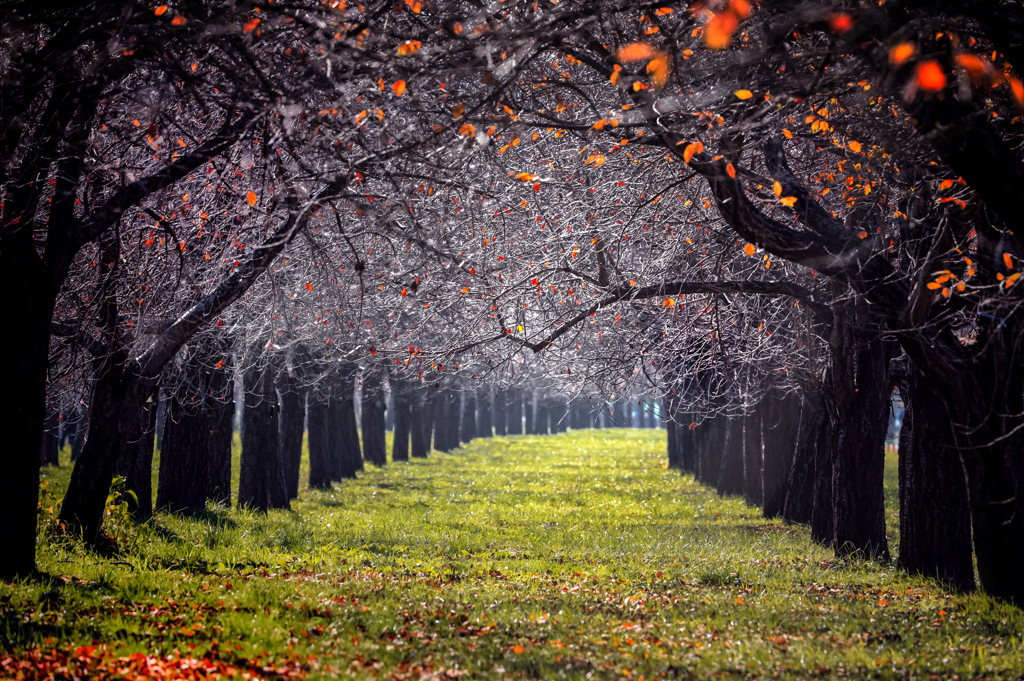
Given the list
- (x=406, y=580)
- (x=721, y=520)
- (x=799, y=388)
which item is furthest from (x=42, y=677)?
(x=721, y=520)

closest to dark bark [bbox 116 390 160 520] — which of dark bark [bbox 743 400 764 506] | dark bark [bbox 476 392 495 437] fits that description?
dark bark [bbox 743 400 764 506]

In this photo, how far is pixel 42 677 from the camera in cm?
573

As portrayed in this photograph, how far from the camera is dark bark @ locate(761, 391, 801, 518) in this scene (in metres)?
17.6

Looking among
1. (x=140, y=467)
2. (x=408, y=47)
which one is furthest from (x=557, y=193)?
(x=140, y=467)

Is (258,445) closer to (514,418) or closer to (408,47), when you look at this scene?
(408,47)

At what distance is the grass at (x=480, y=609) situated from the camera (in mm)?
6320

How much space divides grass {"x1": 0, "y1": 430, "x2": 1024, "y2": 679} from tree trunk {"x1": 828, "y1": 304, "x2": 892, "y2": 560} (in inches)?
22.6

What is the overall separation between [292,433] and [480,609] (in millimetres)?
14843

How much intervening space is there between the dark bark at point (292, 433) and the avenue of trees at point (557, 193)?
7.23 metres

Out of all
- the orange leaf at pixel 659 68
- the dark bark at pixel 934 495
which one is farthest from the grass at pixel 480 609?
the orange leaf at pixel 659 68

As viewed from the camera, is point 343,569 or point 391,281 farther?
point 391,281

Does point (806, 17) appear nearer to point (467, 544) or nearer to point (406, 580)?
point (406, 580)

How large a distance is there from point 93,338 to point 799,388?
11292 millimetres

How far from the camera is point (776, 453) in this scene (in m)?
17.8
